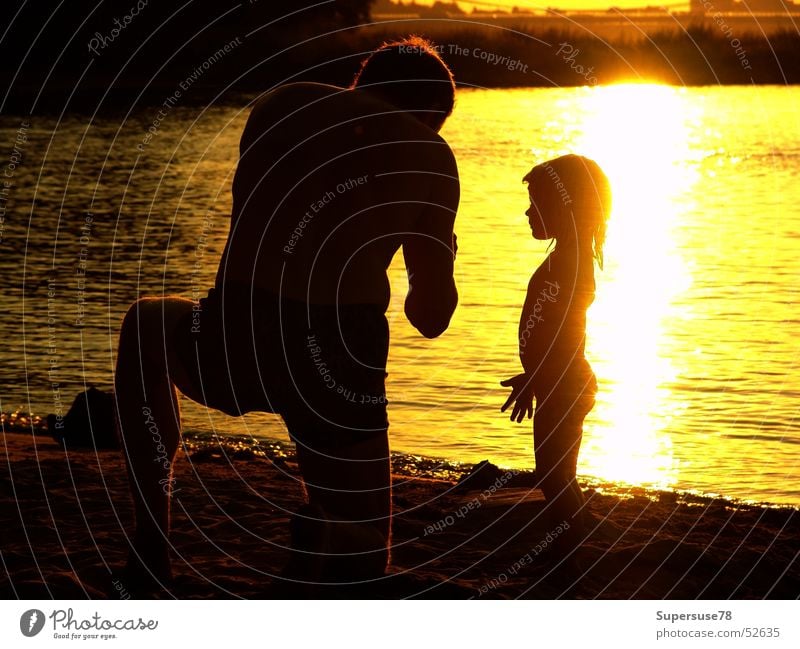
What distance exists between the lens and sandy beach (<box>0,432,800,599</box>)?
5727 millimetres

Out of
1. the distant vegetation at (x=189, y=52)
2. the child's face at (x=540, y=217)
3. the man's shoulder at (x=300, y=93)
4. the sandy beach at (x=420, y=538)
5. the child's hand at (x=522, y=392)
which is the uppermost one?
the distant vegetation at (x=189, y=52)

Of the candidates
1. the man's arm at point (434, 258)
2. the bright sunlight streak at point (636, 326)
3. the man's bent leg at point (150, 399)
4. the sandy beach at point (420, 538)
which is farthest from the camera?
the bright sunlight streak at point (636, 326)

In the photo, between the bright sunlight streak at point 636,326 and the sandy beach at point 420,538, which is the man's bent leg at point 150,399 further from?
the bright sunlight streak at point 636,326

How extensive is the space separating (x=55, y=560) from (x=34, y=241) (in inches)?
518

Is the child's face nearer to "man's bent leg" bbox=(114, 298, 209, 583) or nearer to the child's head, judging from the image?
the child's head

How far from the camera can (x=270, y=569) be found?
5.93 metres

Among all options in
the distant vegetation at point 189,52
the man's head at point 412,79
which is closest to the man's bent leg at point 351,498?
the man's head at point 412,79

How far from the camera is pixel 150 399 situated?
4785mm

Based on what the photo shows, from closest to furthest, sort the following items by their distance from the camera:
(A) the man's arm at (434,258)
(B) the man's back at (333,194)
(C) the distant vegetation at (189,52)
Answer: (B) the man's back at (333,194) < (A) the man's arm at (434,258) < (C) the distant vegetation at (189,52)

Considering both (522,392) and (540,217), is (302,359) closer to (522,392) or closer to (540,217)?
(522,392)

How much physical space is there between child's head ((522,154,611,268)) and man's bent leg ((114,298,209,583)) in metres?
1.96

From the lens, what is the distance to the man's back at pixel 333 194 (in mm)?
4383

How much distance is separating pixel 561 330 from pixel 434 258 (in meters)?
1.51

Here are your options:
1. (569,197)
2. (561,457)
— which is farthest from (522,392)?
(569,197)
